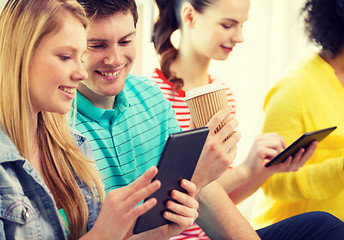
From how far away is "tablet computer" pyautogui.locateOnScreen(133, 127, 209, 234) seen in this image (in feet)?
2.99

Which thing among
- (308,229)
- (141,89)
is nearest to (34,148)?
(141,89)

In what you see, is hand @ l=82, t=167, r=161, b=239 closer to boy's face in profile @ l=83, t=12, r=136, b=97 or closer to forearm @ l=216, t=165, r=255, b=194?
boy's face in profile @ l=83, t=12, r=136, b=97

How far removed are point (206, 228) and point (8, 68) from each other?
0.72m

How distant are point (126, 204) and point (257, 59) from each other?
2276 millimetres

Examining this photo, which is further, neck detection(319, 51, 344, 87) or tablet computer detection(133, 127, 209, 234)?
neck detection(319, 51, 344, 87)

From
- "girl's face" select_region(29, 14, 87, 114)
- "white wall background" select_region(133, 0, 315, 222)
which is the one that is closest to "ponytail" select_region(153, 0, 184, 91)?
"white wall background" select_region(133, 0, 315, 222)

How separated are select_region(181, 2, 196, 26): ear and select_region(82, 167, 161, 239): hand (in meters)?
1.17

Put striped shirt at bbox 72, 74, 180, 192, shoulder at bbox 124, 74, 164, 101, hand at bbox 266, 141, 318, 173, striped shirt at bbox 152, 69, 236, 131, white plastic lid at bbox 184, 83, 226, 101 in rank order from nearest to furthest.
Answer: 1. white plastic lid at bbox 184, 83, 226, 101
2. striped shirt at bbox 72, 74, 180, 192
3. shoulder at bbox 124, 74, 164, 101
4. hand at bbox 266, 141, 318, 173
5. striped shirt at bbox 152, 69, 236, 131

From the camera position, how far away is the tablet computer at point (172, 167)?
91 centimetres

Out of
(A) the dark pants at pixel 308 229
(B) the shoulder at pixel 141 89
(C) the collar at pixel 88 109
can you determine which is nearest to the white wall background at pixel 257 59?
(B) the shoulder at pixel 141 89

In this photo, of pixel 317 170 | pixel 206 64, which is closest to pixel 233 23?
pixel 206 64

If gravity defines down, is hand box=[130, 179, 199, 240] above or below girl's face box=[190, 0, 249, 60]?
below

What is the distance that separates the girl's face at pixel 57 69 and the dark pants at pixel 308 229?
72 cm

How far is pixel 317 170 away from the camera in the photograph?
5.94ft
